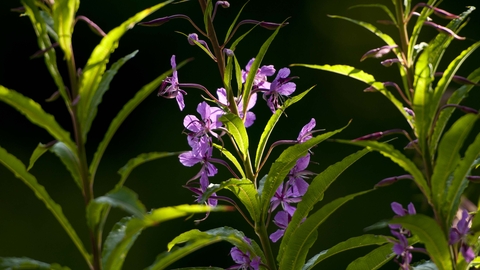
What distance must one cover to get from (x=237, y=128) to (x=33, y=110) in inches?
15.4

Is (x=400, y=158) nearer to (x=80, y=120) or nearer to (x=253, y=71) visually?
(x=253, y=71)

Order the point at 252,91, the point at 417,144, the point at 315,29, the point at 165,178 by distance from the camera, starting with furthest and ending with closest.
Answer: the point at 315,29, the point at 165,178, the point at 252,91, the point at 417,144

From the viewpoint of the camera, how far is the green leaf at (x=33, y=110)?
856 millimetres

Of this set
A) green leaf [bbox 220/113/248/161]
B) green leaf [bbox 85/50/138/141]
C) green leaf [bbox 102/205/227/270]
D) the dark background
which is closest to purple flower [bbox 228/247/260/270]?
green leaf [bbox 220/113/248/161]

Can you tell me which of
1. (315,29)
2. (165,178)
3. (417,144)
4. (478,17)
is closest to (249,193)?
(417,144)

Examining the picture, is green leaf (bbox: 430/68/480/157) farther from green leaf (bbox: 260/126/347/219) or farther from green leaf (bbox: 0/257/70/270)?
green leaf (bbox: 0/257/70/270)

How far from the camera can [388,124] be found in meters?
3.77

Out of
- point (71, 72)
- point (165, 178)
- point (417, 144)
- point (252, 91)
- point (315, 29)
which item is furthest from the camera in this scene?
point (315, 29)

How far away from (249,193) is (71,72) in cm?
38

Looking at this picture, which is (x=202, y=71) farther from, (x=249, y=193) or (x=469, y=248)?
(x=469, y=248)

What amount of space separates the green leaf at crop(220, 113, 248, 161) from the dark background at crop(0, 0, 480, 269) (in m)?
2.33

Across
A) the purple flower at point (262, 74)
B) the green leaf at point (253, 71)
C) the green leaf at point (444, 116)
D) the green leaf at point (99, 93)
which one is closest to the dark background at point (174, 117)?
the purple flower at point (262, 74)

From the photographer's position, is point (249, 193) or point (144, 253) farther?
point (144, 253)

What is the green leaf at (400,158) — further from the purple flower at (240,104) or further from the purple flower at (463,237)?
the purple flower at (240,104)
